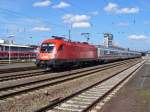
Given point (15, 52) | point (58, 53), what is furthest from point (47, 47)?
point (15, 52)

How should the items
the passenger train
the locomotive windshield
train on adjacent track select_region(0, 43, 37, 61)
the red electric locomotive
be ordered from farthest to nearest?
1. the passenger train
2. train on adjacent track select_region(0, 43, 37, 61)
3. the locomotive windshield
4. the red electric locomotive

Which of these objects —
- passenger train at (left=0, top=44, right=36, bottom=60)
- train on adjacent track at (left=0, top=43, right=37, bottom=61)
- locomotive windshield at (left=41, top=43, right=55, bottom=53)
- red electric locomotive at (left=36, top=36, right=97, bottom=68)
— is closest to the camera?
red electric locomotive at (left=36, top=36, right=97, bottom=68)

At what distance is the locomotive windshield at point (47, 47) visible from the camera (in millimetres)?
32688

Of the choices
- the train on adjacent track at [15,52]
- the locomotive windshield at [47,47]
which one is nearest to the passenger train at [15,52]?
the train on adjacent track at [15,52]

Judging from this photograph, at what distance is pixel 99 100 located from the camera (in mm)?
14336

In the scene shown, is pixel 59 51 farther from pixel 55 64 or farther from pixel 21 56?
pixel 21 56

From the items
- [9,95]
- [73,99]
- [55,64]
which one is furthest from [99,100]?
[55,64]

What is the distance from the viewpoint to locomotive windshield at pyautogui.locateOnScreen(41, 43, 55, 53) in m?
32.7

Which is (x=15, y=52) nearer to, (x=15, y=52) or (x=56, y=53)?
(x=15, y=52)

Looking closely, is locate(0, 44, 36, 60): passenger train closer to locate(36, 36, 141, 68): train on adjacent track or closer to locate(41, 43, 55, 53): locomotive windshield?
locate(36, 36, 141, 68): train on adjacent track

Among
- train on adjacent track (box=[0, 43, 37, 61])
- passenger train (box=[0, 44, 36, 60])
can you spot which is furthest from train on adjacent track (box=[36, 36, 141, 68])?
passenger train (box=[0, 44, 36, 60])

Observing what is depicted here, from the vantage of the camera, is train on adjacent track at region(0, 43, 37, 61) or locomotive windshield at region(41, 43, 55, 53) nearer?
locomotive windshield at region(41, 43, 55, 53)

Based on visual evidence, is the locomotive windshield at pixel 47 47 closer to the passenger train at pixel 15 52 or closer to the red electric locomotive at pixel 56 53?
the red electric locomotive at pixel 56 53

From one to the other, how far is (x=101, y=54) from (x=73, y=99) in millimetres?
44147
